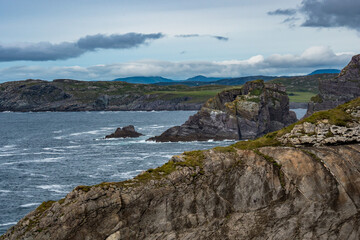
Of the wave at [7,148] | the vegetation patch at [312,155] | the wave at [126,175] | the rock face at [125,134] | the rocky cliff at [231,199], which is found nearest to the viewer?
the rocky cliff at [231,199]

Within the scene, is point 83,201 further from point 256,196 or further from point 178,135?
point 178,135

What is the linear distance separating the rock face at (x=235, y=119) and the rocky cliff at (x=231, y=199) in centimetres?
9639

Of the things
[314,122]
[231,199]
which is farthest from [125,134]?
[231,199]

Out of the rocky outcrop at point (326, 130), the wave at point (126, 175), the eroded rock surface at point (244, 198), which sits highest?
the rocky outcrop at point (326, 130)

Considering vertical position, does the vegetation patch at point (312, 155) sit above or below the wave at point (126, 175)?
above

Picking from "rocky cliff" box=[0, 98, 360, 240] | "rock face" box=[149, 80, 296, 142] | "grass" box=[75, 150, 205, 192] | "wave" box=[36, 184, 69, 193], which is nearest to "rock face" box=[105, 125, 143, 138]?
"rock face" box=[149, 80, 296, 142]

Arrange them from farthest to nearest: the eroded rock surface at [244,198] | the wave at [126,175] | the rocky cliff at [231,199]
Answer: the wave at [126,175] < the eroded rock surface at [244,198] < the rocky cliff at [231,199]

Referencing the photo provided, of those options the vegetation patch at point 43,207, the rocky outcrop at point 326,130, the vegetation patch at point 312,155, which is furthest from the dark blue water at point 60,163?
the vegetation patch at point 312,155

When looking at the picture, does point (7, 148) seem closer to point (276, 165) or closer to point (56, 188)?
point (56, 188)

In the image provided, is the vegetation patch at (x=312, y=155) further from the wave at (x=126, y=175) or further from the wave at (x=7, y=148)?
the wave at (x=7, y=148)

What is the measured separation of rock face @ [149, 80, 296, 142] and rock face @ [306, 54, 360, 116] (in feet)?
79.1

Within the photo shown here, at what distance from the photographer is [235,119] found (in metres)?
129

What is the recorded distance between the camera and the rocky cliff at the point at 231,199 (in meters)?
26.5

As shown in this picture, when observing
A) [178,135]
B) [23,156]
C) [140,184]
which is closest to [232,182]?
[140,184]
